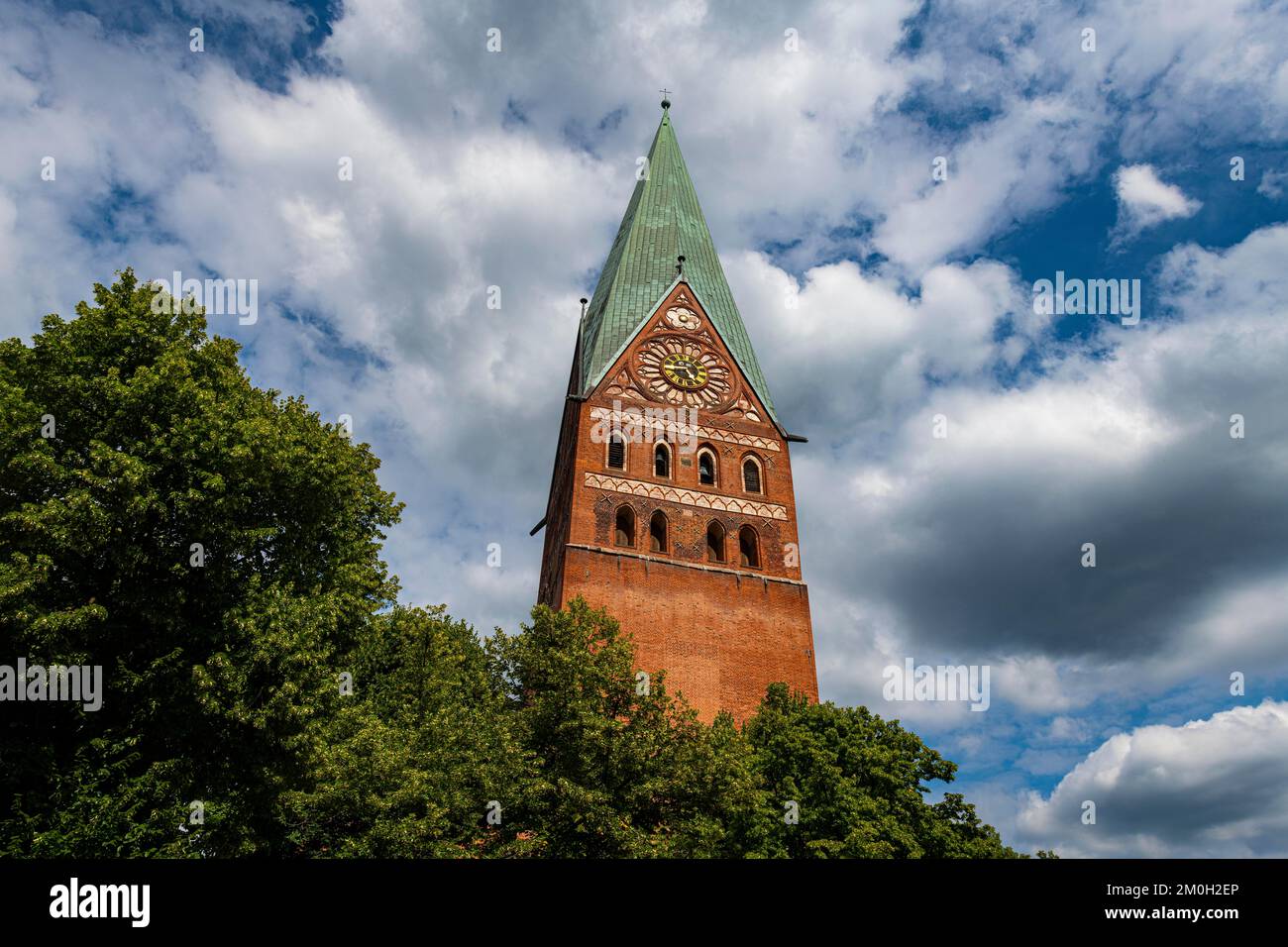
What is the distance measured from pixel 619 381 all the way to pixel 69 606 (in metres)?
25.3

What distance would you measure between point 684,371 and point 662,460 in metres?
4.78

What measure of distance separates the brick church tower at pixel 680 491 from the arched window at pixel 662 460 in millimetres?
55

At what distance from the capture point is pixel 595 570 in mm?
30312

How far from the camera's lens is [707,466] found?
35750mm

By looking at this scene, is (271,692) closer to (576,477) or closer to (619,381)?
(576,477)

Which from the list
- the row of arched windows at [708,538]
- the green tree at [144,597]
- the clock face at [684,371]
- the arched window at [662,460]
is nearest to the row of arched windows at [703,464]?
the arched window at [662,460]

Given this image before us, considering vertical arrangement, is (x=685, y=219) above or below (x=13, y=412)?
above

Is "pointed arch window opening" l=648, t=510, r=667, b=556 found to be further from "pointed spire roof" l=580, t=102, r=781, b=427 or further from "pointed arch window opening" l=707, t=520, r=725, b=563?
"pointed spire roof" l=580, t=102, r=781, b=427

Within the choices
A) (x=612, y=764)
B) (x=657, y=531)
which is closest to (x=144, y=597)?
(x=612, y=764)

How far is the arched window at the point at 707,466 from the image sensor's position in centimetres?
3528

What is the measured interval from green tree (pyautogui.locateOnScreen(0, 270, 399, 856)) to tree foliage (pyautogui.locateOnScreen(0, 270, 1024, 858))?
0.04 meters

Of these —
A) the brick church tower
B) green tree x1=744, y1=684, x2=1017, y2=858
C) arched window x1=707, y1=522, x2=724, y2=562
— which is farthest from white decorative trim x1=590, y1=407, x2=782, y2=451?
green tree x1=744, y1=684, x2=1017, y2=858
